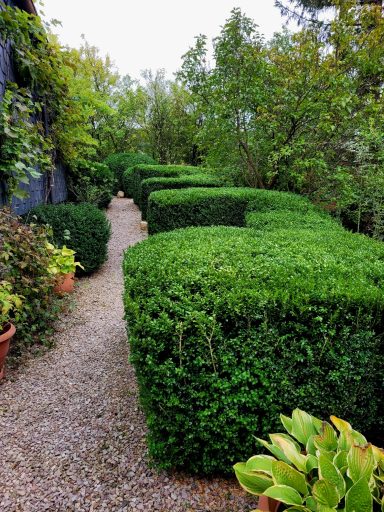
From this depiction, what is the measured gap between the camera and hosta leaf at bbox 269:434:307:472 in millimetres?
1041

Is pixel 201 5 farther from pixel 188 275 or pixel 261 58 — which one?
pixel 188 275

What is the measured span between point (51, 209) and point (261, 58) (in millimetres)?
4647

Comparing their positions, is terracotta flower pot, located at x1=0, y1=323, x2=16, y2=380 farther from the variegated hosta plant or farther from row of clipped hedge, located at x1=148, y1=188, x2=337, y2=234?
row of clipped hedge, located at x1=148, y1=188, x2=337, y2=234

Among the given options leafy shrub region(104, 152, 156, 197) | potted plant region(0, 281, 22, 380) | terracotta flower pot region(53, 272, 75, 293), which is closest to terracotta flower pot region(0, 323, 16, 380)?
potted plant region(0, 281, 22, 380)

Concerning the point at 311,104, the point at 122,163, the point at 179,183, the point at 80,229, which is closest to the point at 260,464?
the point at 80,229

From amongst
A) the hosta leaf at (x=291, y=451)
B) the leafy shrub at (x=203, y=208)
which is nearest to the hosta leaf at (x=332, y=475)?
the hosta leaf at (x=291, y=451)

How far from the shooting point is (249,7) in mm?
5695

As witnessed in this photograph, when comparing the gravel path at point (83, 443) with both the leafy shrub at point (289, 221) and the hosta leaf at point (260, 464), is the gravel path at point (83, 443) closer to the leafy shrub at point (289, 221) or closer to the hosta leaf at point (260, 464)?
the hosta leaf at point (260, 464)

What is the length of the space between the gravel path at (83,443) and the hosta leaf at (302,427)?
62 centimetres

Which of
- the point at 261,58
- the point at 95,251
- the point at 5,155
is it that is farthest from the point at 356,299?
the point at 261,58

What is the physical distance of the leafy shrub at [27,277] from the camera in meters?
2.79

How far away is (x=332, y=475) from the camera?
3.02ft

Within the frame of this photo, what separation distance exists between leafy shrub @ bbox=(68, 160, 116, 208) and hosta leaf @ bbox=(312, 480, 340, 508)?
7630mm

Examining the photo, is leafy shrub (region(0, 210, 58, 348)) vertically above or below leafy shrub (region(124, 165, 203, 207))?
below
